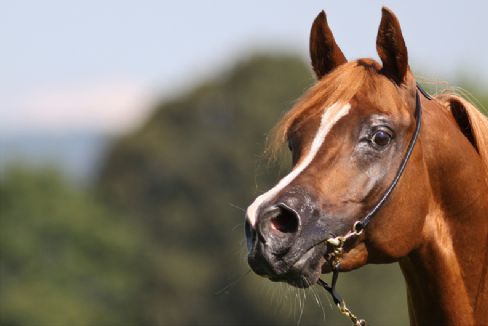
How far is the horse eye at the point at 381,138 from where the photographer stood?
24.1ft

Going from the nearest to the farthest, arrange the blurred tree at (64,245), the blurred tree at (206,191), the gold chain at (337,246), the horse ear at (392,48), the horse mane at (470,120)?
the gold chain at (337,246) < the horse ear at (392,48) < the horse mane at (470,120) < the blurred tree at (206,191) < the blurred tree at (64,245)

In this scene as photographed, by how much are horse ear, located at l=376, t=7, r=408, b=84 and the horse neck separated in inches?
12.2

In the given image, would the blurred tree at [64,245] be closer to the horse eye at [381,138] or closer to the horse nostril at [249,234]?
the horse eye at [381,138]

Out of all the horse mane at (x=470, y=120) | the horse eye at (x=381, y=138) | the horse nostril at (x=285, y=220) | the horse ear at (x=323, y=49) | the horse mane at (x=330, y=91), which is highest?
the horse ear at (x=323, y=49)

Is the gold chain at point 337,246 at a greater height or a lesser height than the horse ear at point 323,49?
lesser

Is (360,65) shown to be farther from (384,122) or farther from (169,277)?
(169,277)

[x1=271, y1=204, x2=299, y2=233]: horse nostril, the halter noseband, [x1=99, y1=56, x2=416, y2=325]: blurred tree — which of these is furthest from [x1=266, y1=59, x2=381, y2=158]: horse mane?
[x1=99, y1=56, x2=416, y2=325]: blurred tree

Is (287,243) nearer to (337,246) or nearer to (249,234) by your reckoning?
(249,234)

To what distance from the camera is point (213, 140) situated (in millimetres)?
61938

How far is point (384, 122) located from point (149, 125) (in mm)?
57534

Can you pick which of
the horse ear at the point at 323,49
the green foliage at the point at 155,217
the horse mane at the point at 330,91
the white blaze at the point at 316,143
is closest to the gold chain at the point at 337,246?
the white blaze at the point at 316,143

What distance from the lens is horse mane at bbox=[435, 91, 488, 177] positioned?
7.74 meters

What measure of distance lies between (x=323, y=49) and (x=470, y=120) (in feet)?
3.41

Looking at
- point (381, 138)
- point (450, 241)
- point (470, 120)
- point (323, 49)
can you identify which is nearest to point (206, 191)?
point (323, 49)
